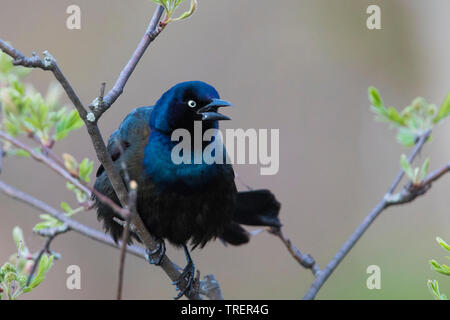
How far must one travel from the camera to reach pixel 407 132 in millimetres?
2248

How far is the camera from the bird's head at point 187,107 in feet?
10.6

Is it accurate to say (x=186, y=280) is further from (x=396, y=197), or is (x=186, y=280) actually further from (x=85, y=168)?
(x=396, y=197)

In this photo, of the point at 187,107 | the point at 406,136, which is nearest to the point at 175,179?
the point at 187,107

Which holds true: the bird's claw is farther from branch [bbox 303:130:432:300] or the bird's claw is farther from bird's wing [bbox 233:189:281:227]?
branch [bbox 303:130:432:300]

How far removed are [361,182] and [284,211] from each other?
905mm

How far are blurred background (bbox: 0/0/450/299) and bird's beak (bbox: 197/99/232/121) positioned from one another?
7.23ft

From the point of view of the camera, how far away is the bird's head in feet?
10.6

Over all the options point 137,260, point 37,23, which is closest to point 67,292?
point 137,260

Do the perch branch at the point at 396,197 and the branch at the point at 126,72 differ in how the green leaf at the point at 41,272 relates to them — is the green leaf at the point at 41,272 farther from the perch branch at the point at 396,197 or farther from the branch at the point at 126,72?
the perch branch at the point at 396,197

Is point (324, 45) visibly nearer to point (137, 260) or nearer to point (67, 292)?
point (137, 260)

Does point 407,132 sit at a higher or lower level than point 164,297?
higher

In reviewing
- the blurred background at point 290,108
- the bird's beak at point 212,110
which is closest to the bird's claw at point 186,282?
the bird's beak at point 212,110

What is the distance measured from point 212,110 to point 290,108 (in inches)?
125

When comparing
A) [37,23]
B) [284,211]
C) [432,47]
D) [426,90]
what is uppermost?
[37,23]
